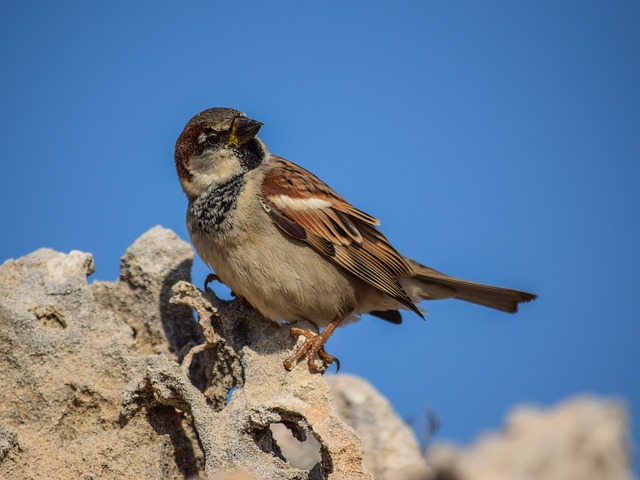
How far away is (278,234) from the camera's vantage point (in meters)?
4.30

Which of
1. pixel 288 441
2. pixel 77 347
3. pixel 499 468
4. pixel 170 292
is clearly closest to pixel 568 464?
pixel 499 468

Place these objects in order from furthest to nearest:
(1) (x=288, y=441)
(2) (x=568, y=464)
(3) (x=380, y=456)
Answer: (1) (x=288, y=441), (3) (x=380, y=456), (2) (x=568, y=464)

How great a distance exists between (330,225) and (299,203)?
0.21 meters

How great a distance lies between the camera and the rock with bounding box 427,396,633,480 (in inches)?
49.0

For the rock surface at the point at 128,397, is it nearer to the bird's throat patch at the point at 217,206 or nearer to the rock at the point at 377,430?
the bird's throat patch at the point at 217,206

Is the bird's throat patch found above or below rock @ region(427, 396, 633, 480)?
above

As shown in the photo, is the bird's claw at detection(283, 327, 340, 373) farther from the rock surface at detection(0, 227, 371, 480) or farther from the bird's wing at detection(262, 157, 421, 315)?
the bird's wing at detection(262, 157, 421, 315)

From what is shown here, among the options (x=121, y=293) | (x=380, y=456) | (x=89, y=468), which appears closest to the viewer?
(x=89, y=468)

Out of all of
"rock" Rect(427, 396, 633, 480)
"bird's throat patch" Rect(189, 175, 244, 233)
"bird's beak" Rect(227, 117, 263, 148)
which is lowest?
"rock" Rect(427, 396, 633, 480)

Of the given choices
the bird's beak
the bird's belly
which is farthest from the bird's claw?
the bird's beak

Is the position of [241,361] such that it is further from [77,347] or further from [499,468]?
[499,468]

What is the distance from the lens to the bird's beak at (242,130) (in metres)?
4.44

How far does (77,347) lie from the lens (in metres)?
3.66

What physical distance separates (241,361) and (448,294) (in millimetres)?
1913
